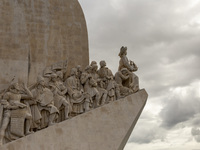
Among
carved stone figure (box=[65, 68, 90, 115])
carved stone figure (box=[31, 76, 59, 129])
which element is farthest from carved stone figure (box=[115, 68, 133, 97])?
carved stone figure (box=[31, 76, 59, 129])

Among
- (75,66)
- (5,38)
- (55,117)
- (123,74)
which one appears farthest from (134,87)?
(5,38)

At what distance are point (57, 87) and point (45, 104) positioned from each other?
→ 2.13 ft

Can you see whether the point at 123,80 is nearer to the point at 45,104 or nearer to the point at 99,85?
the point at 99,85

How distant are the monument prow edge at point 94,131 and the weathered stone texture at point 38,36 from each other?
5.77ft

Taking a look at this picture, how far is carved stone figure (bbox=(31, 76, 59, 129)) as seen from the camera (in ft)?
33.0

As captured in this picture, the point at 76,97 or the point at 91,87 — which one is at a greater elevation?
the point at 91,87

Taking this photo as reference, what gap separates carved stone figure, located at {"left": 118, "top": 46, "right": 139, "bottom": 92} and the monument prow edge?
0.38 meters

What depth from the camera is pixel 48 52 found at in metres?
11.3

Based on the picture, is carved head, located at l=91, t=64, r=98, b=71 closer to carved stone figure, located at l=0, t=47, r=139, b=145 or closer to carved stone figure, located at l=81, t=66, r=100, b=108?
carved stone figure, located at l=0, t=47, r=139, b=145

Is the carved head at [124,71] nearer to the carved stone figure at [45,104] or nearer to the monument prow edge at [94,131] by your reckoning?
the monument prow edge at [94,131]

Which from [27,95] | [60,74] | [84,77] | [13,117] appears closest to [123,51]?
[84,77]

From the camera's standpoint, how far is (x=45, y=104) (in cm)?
1009

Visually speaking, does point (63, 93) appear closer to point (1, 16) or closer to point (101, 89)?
point (101, 89)

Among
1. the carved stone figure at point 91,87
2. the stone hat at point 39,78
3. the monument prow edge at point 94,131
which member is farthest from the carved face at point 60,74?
the monument prow edge at point 94,131
